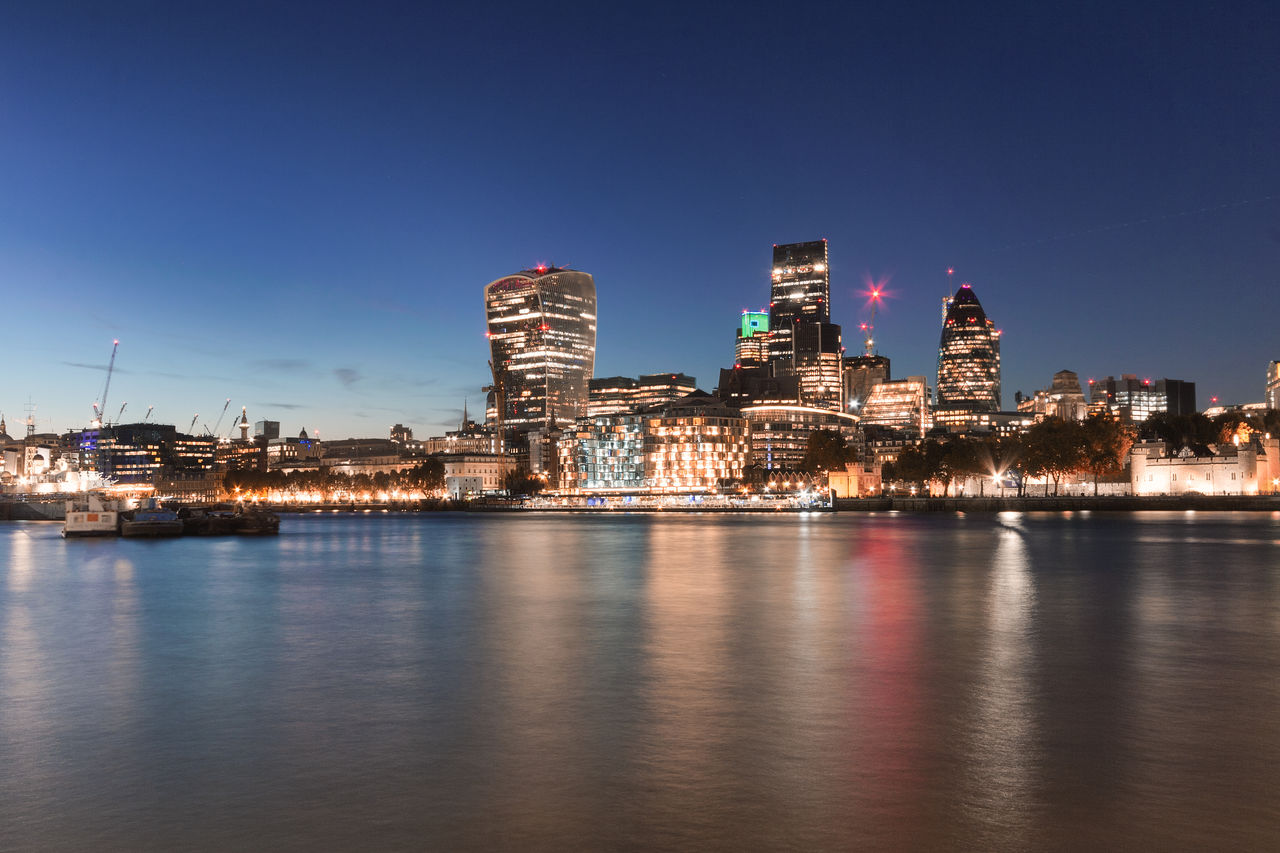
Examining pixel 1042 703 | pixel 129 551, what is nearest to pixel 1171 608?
pixel 1042 703

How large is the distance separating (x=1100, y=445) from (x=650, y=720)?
156m

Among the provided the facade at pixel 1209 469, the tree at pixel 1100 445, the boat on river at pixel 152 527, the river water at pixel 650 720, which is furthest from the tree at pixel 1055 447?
the boat on river at pixel 152 527

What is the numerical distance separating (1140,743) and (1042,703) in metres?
3.11

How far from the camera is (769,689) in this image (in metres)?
20.2

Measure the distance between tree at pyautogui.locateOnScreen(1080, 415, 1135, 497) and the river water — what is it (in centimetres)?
12057

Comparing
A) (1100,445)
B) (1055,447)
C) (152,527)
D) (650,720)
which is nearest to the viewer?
(650,720)

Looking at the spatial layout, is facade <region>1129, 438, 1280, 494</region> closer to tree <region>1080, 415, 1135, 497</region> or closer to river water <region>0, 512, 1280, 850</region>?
tree <region>1080, 415, 1135, 497</region>

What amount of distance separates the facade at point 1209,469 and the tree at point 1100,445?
615cm

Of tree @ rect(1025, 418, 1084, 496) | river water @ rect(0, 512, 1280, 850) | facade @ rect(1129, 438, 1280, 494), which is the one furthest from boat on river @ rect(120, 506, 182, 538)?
facade @ rect(1129, 438, 1280, 494)

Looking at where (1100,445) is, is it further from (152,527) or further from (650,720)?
(650,720)

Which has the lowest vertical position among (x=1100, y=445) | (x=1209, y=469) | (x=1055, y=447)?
(x=1209, y=469)

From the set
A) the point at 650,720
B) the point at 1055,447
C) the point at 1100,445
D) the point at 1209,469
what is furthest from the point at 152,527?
the point at 1209,469

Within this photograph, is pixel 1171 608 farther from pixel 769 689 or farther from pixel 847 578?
pixel 769 689

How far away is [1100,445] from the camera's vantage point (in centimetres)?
15625
